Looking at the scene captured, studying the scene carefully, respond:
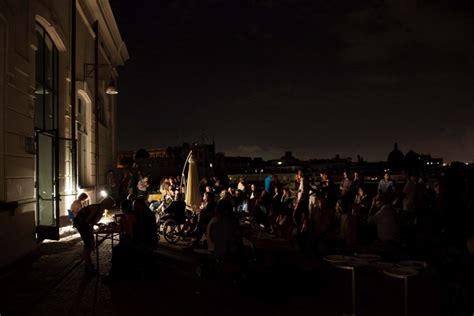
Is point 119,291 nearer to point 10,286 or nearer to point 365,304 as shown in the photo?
point 10,286

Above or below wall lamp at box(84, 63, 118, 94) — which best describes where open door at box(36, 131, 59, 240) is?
below

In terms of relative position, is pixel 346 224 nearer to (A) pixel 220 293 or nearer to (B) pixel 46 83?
(A) pixel 220 293

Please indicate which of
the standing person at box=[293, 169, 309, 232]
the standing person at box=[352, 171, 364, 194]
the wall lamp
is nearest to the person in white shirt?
the standing person at box=[293, 169, 309, 232]

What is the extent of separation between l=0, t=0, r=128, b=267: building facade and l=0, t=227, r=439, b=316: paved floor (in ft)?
5.56

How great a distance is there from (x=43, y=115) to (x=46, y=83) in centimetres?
86

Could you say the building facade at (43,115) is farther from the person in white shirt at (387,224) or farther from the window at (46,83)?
the person in white shirt at (387,224)

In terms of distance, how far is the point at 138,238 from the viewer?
6.89 metres

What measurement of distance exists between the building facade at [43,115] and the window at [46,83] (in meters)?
0.03

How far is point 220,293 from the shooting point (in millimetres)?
5844

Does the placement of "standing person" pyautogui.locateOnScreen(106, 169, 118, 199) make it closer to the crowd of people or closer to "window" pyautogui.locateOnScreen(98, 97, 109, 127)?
"window" pyautogui.locateOnScreen(98, 97, 109, 127)

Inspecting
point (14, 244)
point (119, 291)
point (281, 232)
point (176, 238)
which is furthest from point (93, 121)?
point (119, 291)

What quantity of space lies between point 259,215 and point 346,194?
235 cm

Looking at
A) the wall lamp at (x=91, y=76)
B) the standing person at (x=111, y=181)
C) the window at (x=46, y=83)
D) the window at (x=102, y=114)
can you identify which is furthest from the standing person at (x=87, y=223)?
the window at (x=102, y=114)

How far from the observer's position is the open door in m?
9.03
